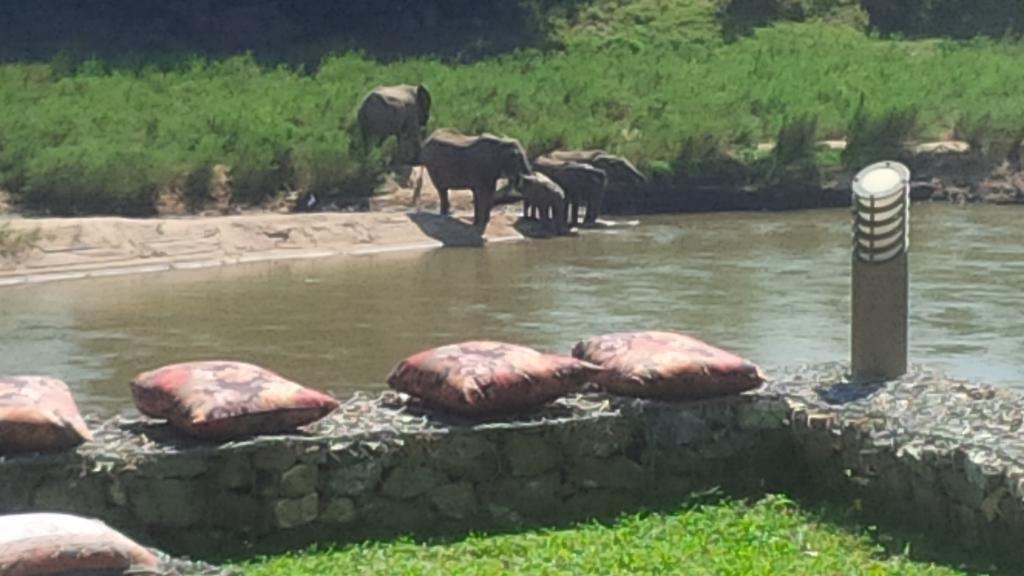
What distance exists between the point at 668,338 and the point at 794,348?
245 inches

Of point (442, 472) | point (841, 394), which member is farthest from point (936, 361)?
point (442, 472)

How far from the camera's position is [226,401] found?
729 cm

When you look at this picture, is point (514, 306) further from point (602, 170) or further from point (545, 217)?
point (602, 170)

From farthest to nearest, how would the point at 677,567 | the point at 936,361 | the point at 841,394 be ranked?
the point at 936,361 < the point at 841,394 < the point at 677,567

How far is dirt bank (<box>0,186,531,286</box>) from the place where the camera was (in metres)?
19.1

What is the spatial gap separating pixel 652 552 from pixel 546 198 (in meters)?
15.6

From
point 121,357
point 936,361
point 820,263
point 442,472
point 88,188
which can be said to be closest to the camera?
point 442,472

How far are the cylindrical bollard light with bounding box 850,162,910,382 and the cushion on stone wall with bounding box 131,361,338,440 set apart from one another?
2348 mm

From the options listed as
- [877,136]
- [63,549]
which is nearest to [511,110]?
[877,136]

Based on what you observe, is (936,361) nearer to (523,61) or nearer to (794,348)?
(794,348)

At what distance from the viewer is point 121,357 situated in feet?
48.0

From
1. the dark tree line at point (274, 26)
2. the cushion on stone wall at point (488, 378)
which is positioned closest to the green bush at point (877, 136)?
the dark tree line at point (274, 26)

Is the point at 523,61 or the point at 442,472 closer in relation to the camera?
the point at 442,472

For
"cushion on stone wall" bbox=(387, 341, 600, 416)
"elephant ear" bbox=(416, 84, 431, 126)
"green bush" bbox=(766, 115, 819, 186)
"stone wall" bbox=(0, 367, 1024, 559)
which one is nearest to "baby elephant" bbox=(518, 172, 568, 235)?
"elephant ear" bbox=(416, 84, 431, 126)
